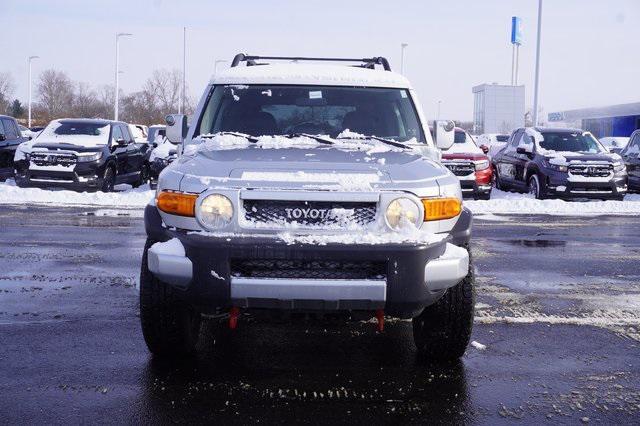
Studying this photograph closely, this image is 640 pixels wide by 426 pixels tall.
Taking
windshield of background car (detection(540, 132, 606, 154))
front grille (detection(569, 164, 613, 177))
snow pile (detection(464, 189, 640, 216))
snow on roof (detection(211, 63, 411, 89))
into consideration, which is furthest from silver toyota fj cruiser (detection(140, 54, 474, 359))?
windshield of background car (detection(540, 132, 606, 154))

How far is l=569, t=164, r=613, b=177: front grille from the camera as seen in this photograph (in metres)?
16.7

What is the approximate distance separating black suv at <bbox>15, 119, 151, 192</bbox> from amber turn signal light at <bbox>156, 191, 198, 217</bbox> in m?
13.0

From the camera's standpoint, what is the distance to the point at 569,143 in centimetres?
1770

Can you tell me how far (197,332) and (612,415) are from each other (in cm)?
255

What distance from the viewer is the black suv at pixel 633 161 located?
19.0m

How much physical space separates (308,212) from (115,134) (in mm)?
14654

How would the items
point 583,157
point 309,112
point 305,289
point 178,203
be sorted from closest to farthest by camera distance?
point 305,289, point 178,203, point 309,112, point 583,157

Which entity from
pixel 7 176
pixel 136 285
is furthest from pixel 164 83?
pixel 136 285

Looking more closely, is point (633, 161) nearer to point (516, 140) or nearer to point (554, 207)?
point (516, 140)

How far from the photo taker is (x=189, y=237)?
4113 mm

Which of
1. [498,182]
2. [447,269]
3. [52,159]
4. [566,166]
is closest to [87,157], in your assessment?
[52,159]

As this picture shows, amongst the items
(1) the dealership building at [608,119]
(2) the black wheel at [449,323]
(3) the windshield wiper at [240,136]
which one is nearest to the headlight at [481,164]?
(3) the windshield wiper at [240,136]

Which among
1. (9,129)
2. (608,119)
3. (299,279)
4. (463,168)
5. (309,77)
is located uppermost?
(608,119)

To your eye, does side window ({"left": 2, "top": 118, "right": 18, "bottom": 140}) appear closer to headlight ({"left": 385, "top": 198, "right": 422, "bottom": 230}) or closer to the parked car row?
the parked car row
